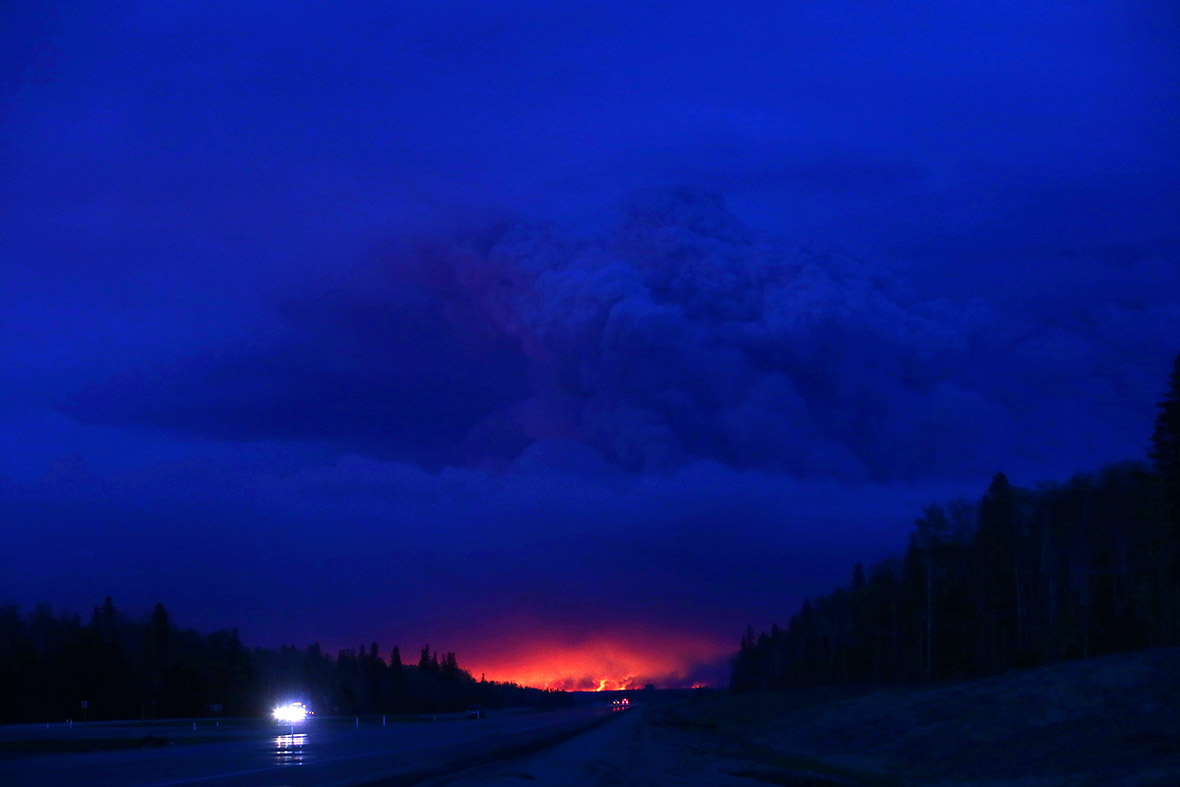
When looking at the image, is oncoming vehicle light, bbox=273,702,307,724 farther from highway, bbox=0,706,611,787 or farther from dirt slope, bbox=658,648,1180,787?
dirt slope, bbox=658,648,1180,787

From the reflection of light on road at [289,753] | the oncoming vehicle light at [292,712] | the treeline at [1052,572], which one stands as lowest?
the oncoming vehicle light at [292,712]

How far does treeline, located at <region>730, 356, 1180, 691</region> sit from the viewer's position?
282 feet

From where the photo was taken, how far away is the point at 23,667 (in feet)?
445

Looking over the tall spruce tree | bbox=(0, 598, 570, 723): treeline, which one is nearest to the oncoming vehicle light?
bbox=(0, 598, 570, 723): treeline

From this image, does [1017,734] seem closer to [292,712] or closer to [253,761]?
[253,761]

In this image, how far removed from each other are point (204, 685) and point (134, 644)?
36.4 m

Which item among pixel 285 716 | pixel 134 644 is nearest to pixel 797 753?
pixel 285 716

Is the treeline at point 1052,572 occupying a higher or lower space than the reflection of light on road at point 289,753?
higher

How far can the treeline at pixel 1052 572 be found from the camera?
86062 millimetres

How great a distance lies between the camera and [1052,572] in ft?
317

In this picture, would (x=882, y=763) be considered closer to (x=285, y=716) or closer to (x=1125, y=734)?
(x=1125, y=734)

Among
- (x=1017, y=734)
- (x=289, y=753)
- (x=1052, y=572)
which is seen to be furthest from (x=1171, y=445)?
(x=289, y=753)

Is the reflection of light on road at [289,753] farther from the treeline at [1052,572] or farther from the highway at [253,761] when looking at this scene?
the treeline at [1052,572]

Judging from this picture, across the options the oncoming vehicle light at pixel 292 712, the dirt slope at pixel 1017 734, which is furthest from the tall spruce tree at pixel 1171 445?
the oncoming vehicle light at pixel 292 712
